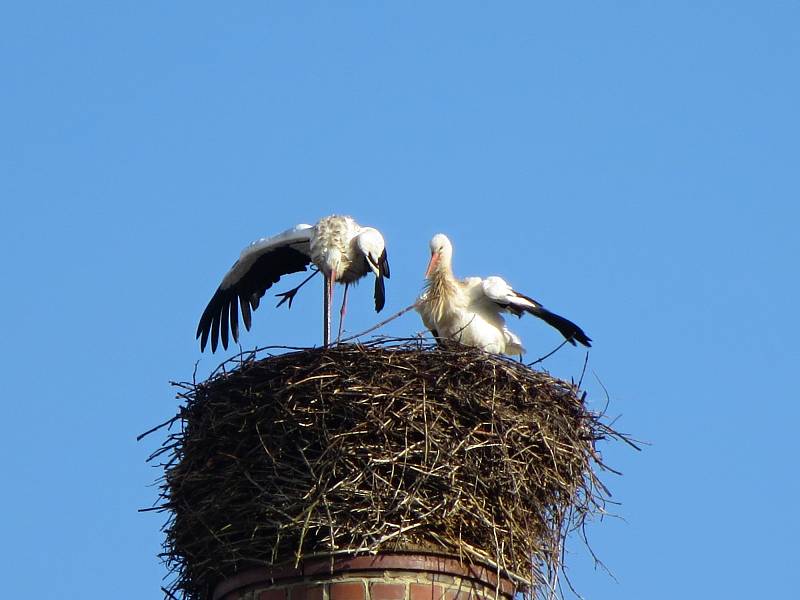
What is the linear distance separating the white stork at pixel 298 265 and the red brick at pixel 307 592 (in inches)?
168

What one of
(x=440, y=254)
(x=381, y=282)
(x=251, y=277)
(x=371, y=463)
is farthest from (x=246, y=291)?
(x=371, y=463)

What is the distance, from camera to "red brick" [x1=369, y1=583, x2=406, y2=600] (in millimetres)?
7873

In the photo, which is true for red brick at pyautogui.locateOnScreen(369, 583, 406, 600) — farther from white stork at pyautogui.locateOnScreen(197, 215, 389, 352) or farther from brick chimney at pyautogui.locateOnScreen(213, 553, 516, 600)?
white stork at pyautogui.locateOnScreen(197, 215, 389, 352)

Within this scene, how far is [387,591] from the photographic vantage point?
789 centimetres

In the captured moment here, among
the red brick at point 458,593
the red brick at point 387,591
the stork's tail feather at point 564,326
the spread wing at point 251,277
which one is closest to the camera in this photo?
the red brick at point 387,591

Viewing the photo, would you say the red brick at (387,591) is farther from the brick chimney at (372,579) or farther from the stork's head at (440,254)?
the stork's head at (440,254)

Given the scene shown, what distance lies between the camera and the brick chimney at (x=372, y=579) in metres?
7.91

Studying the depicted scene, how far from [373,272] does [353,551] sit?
448 cm

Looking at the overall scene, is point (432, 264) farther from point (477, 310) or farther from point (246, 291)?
point (246, 291)

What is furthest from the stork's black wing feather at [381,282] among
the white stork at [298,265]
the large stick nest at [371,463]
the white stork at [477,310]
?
the large stick nest at [371,463]

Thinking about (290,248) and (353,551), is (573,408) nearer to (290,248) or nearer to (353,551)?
(353,551)

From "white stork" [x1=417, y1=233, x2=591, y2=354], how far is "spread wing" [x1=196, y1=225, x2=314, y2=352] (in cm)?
157

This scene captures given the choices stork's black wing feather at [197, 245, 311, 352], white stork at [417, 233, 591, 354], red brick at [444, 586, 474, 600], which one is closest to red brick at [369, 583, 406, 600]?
red brick at [444, 586, 474, 600]

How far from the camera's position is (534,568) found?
8586 millimetres
